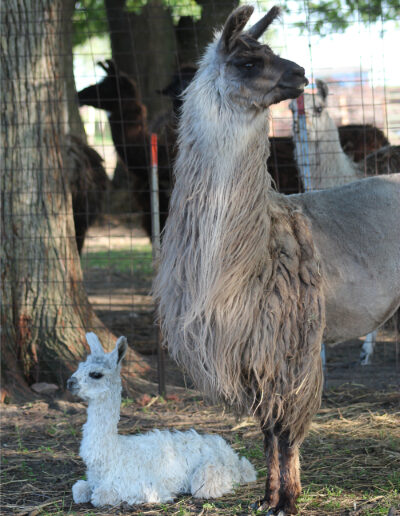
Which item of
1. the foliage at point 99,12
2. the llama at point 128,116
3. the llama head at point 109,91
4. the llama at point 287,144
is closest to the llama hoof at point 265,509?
the llama at point 287,144

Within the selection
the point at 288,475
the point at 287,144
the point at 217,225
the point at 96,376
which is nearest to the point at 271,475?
the point at 288,475

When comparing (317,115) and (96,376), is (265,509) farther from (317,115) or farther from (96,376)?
(317,115)

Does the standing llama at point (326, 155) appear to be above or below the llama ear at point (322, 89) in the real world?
below

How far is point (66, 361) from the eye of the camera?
5.43 metres

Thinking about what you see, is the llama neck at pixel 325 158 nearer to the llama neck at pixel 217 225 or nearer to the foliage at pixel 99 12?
the llama neck at pixel 217 225

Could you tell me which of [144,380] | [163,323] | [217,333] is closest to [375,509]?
Answer: [217,333]

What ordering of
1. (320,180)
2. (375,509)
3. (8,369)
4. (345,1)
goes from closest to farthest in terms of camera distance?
(375,509) < (8,369) < (320,180) < (345,1)

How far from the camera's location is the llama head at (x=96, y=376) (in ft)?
11.4

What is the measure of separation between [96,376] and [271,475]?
1043 mm

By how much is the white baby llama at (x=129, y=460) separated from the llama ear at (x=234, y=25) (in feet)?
5.71

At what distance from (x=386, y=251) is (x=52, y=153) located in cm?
309

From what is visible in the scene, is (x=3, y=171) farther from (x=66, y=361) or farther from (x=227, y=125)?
(x=227, y=125)

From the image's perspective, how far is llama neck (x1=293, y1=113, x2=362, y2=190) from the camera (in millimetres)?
6742

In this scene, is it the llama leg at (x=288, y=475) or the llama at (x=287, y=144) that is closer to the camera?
the llama leg at (x=288, y=475)
